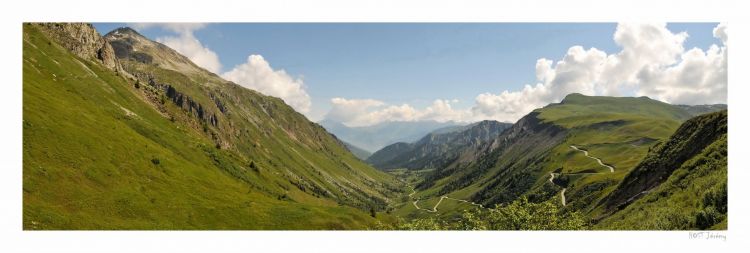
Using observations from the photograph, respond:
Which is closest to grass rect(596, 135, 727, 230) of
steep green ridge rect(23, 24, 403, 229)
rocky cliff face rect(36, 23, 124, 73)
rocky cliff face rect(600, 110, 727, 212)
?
rocky cliff face rect(600, 110, 727, 212)

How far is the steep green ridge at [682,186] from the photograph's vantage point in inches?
1944

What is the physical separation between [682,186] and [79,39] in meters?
213

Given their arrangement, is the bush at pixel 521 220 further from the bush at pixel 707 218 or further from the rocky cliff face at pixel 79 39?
the rocky cliff face at pixel 79 39

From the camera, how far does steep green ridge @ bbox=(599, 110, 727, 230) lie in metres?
49.4

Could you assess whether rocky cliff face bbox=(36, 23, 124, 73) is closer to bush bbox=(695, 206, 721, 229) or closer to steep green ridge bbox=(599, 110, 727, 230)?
steep green ridge bbox=(599, 110, 727, 230)

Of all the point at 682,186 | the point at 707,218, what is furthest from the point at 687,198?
the point at 707,218

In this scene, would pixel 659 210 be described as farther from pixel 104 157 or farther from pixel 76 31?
pixel 76 31

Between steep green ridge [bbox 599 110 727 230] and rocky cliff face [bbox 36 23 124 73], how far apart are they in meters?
196

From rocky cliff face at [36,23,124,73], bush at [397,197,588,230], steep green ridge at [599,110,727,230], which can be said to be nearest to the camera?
steep green ridge at [599,110,727,230]

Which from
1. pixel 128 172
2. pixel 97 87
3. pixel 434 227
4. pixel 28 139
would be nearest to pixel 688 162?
pixel 434 227

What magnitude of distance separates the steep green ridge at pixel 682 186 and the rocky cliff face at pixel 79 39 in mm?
196041

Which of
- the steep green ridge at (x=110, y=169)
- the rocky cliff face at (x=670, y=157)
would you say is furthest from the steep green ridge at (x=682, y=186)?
the steep green ridge at (x=110, y=169)

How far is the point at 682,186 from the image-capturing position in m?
66.4
